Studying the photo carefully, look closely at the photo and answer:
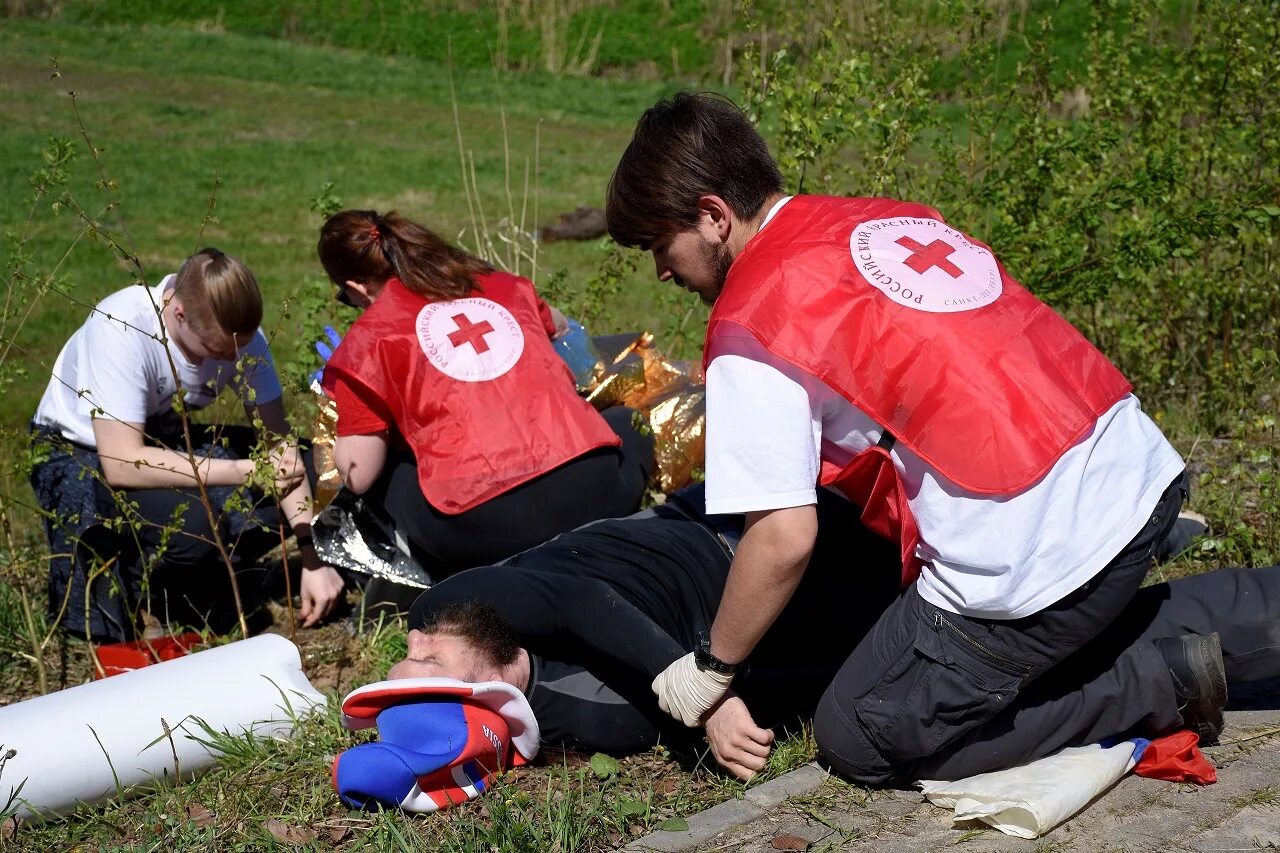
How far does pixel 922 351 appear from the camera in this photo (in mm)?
2418

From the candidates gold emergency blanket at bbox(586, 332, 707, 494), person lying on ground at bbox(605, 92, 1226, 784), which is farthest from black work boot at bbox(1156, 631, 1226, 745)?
gold emergency blanket at bbox(586, 332, 707, 494)

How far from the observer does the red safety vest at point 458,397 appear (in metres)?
3.73

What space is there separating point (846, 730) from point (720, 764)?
0.33 metres

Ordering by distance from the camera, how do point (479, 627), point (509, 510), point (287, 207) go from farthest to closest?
point (287, 207) < point (509, 510) < point (479, 627)

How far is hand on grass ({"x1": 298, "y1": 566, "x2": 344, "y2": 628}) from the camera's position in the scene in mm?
→ 4105

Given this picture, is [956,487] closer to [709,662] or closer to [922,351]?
[922,351]

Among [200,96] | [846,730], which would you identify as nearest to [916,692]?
[846,730]

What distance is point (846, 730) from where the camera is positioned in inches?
107

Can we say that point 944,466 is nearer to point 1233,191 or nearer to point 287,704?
point 287,704

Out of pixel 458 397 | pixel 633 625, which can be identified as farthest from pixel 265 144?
pixel 633 625

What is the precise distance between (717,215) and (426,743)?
51.6 inches

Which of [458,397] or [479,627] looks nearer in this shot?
[479,627]

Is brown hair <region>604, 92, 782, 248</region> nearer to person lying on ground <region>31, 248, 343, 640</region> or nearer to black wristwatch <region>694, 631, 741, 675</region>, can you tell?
black wristwatch <region>694, 631, 741, 675</region>

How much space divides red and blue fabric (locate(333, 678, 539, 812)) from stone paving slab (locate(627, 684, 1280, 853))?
0.47 metres
